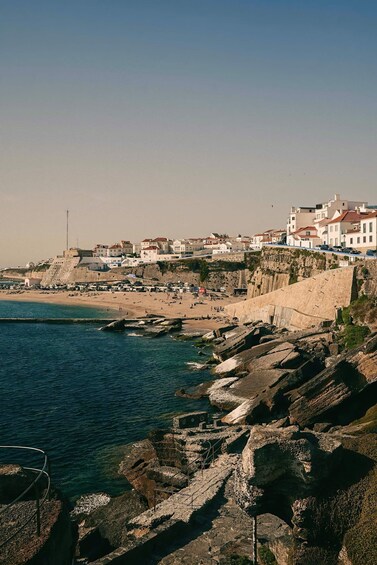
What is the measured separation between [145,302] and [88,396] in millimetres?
64298

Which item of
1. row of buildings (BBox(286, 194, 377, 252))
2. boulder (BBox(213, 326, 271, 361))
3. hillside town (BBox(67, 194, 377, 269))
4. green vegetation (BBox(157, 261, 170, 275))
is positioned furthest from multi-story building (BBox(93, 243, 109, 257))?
boulder (BBox(213, 326, 271, 361))

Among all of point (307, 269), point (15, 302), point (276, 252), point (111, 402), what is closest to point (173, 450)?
point (111, 402)

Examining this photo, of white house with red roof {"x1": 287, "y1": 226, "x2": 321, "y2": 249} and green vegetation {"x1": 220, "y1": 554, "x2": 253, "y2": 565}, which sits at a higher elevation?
white house with red roof {"x1": 287, "y1": 226, "x2": 321, "y2": 249}

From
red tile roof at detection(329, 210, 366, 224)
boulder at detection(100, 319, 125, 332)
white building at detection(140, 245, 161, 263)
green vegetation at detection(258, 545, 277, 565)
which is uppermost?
red tile roof at detection(329, 210, 366, 224)

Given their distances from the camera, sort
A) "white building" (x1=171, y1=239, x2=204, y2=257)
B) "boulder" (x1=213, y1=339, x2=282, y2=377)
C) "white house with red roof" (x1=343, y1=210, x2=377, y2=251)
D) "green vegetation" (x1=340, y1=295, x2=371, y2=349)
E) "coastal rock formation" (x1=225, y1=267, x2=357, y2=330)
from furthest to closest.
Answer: "white building" (x1=171, y1=239, x2=204, y2=257) < "white house with red roof" (x1=343, y1=210, x2=377, y2=251) < "coastal rock formation" (x1=225, y1=267, x2=357, y2=330) < "boulder" (x1=213, y1=339, x2=282, y2=377) < "green vegetation" (x1=340, y1=295, x2=371, y2=349)

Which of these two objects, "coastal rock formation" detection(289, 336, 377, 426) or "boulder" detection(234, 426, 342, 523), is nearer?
"boulder" detection(234, 426, 342, 523)

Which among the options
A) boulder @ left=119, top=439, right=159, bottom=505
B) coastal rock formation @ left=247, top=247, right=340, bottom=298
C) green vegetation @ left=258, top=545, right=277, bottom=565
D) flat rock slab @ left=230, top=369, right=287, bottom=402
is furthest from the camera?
coastal rock formation @ left=247, top=247, right=340, bottom=298

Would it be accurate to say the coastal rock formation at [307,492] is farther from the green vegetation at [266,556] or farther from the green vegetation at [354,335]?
the green vegetation at [354,335]

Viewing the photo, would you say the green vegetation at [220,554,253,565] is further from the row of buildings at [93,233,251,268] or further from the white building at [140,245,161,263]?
the white building at [140,245,161,263]

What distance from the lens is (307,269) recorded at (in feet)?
226

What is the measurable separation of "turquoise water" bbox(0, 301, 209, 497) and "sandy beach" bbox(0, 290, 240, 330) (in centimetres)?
1680

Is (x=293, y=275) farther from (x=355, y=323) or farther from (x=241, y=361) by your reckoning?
(x=241, y=361)

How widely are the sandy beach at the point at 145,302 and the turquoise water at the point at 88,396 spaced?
16.8 m

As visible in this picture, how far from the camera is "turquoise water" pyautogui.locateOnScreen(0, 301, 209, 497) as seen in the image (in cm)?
2431
